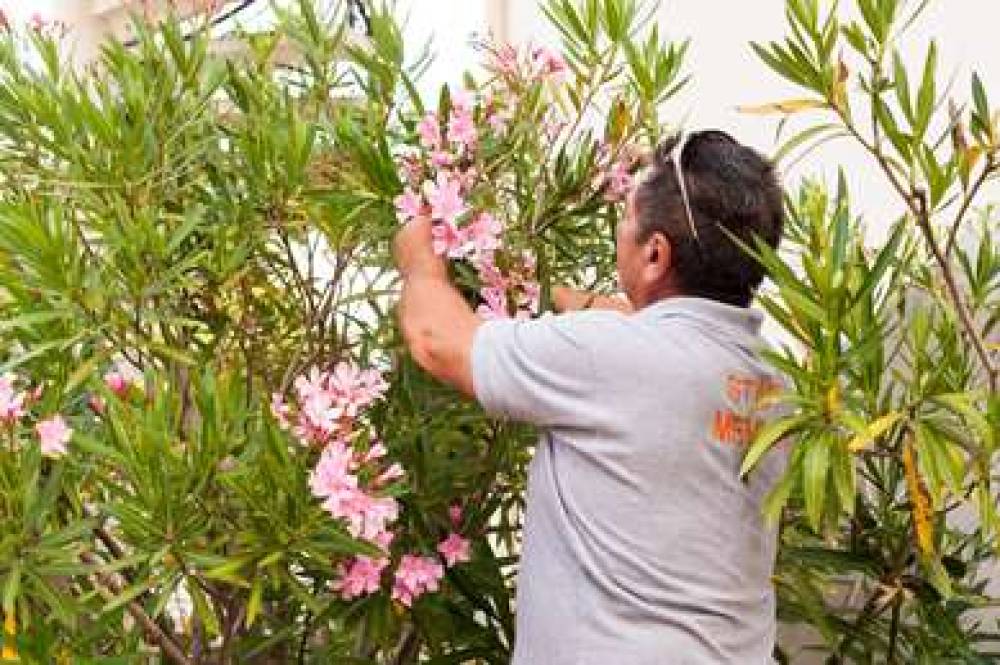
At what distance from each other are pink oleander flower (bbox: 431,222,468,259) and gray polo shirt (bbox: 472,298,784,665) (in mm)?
149

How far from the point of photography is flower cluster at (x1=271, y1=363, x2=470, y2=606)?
1388mm

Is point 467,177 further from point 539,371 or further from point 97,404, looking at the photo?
point 97,404

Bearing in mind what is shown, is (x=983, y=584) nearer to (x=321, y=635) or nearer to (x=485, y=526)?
(x=485, y=526)

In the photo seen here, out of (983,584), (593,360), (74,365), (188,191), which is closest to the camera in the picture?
(593,360)

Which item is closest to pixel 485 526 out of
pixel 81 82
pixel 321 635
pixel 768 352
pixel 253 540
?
pixel 321 635

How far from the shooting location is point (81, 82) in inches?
66.0

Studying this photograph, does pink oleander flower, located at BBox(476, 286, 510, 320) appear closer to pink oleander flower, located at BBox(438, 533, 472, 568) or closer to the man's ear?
the man's ear

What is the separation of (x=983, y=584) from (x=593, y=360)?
1026 mm

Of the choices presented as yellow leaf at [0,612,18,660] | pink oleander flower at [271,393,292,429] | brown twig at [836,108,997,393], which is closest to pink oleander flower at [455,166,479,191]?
pink oleander flower at [271,393,292,429]

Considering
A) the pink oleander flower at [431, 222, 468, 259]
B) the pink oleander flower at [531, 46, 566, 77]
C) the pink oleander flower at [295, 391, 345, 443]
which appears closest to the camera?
the pink oleander flower at [295, 391, 345, 443]

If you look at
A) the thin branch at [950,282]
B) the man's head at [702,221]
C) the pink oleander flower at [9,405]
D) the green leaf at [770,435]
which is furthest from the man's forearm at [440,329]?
the thin branch at [950,282]

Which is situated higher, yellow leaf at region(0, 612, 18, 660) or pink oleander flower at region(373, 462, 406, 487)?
pink oleander flower at region(373, 462, 406, 487)

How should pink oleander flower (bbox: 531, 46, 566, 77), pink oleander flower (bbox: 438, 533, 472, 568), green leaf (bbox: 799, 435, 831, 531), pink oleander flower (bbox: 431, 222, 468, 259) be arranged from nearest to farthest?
green leaf (bbox: 799, 435, 831, 531) → pink oleander flower (bbox: 431, 222, 468, 259) → pink oleander flower (bbox: 438, 533, 472, 568) → pink oleander flower (bbox: 531, 46, 566, 77)

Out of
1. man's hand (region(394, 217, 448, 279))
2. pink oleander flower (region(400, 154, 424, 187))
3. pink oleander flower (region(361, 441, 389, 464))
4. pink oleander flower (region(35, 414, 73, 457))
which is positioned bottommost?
pink oleander flower (region(361, 441, 389, 464))
